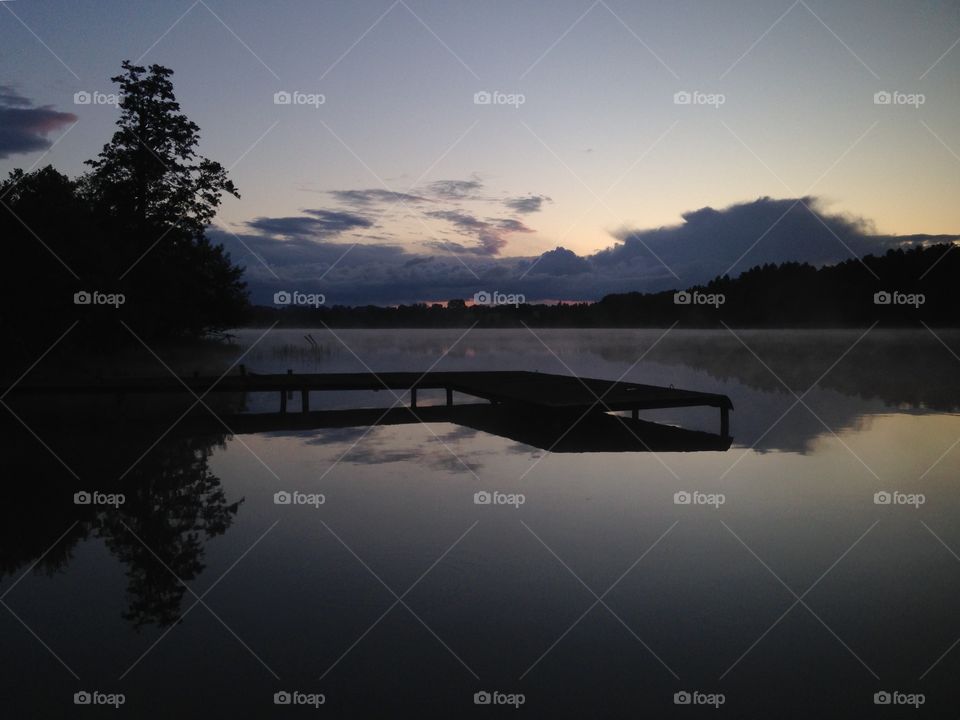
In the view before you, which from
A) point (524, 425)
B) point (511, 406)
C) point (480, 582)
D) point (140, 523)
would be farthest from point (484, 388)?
point (480, 582)

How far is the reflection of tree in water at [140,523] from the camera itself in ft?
28.9

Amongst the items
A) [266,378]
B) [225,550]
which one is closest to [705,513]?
→ [225,550]

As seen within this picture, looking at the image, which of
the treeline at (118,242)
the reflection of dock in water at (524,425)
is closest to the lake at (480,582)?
the reflection of dock in water at (524,425)

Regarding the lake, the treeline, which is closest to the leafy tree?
the treeline

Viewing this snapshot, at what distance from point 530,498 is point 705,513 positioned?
280 centimetres

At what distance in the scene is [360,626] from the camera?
7.47 meters

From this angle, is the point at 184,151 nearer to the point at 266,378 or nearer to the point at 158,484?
the point at 266,378

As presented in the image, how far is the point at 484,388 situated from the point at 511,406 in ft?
9.16

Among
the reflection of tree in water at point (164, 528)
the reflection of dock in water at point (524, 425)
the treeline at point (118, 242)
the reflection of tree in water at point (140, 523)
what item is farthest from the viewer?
the treeline at point (118, 242)

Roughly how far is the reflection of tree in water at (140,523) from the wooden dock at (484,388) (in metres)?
8.00

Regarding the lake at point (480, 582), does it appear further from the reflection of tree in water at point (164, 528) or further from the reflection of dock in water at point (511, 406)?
the reflection of dock in water at point (511, 406)

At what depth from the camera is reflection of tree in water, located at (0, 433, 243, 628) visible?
8797mm

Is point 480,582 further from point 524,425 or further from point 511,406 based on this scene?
point 511,406

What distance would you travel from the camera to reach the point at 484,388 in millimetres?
24625
